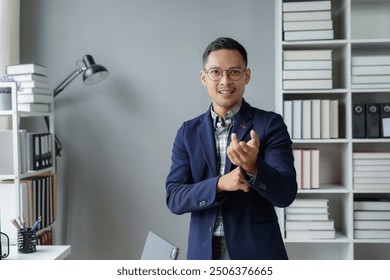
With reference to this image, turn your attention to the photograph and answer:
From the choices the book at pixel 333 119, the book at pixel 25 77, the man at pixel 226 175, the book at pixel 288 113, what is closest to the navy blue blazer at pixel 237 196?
the man at pixel 226 175

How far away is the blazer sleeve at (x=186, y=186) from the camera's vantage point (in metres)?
1.25

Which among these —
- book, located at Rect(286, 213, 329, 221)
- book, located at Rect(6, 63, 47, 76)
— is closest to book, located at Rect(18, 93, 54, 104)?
book, located at Rect(6, 63, 47, 76)

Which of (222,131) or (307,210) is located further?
(307,210)

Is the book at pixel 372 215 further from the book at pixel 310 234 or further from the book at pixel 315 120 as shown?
the book at pixel 315 120

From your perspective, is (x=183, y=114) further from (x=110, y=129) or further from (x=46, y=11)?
(x=46, y=11)

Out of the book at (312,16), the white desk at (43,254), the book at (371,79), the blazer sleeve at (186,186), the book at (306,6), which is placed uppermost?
the book at (306,6)

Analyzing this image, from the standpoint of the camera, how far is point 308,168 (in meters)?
2.86

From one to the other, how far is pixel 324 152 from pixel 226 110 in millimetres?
1909

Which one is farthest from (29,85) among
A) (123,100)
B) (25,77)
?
(123,100)

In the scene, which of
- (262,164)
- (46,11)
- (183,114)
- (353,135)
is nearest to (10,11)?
(46,11)

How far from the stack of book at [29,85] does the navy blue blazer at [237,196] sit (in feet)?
5.62

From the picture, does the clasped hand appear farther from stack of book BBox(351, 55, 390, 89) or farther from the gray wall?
the gray wall

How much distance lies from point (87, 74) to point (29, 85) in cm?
35

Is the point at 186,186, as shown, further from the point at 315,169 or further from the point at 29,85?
the point at 29,85
